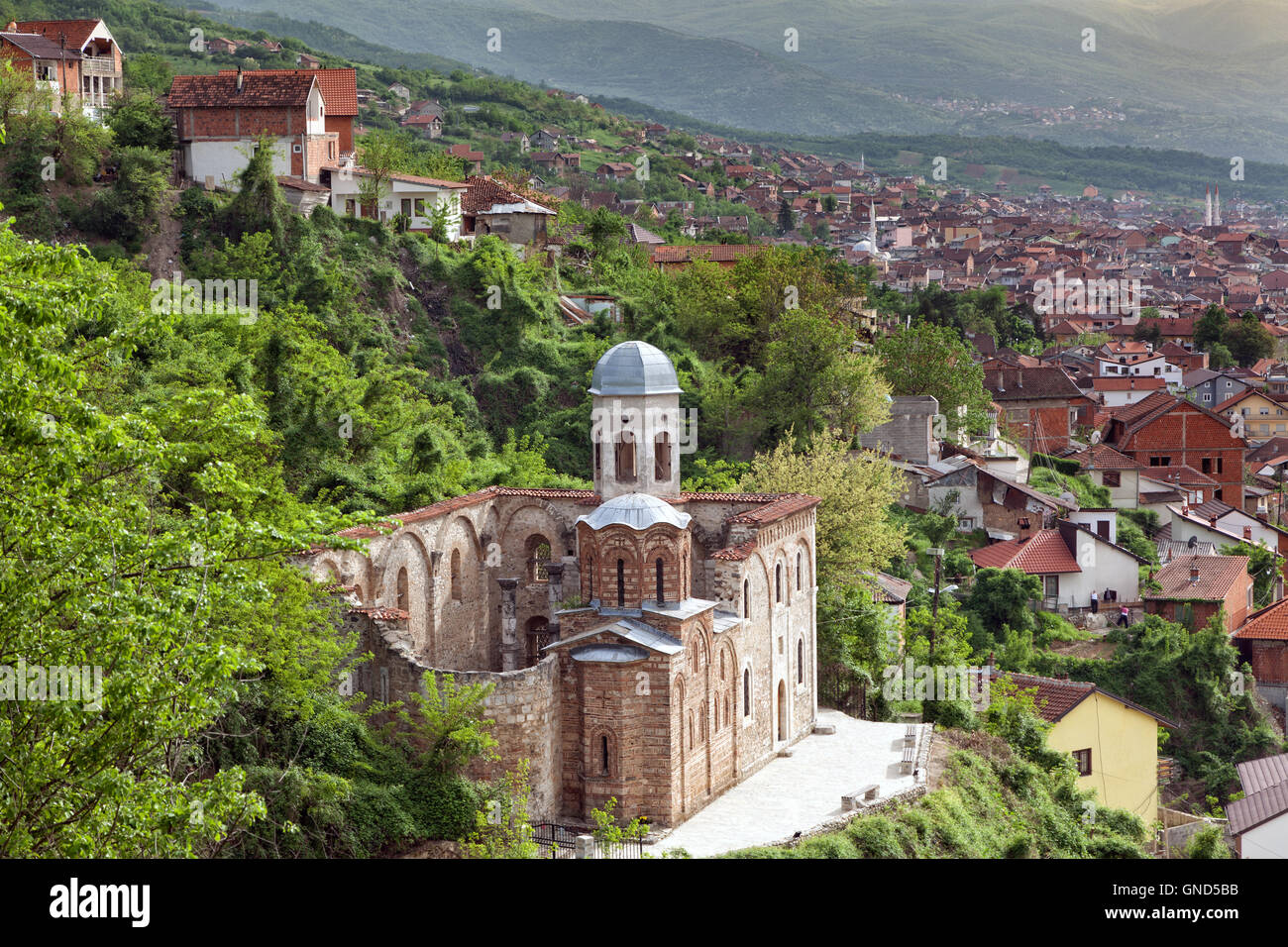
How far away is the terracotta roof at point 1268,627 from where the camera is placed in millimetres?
56438

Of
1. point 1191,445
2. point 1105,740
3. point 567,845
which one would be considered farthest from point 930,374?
point 567,845

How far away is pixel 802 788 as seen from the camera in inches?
1193

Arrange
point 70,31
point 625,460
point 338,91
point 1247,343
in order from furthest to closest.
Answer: point 1247,343 → point 70,31 → point 338,91 → point 625,460

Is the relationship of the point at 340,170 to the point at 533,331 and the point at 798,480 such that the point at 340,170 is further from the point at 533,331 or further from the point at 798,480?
the point at 798,480

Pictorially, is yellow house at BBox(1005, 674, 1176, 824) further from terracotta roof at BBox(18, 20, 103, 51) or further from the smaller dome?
terracotta roof at BBox(18, 20, 103, 51)

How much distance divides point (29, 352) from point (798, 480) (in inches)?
1028

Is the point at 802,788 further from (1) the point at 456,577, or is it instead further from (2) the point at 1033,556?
(2) the point at 1033,556

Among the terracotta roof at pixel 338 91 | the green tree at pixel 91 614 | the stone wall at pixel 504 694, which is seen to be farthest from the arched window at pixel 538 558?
the terracotta roof at pixel 338 91

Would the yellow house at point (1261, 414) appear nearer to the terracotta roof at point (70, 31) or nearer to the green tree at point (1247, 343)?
the green tree at point (1247, 343)

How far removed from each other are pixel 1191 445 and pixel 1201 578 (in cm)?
2583

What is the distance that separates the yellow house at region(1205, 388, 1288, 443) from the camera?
105438 mm

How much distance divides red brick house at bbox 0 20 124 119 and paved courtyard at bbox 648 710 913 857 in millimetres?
37329

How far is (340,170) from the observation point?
→ 57125 millimetres

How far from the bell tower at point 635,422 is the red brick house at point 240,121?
26.6m
